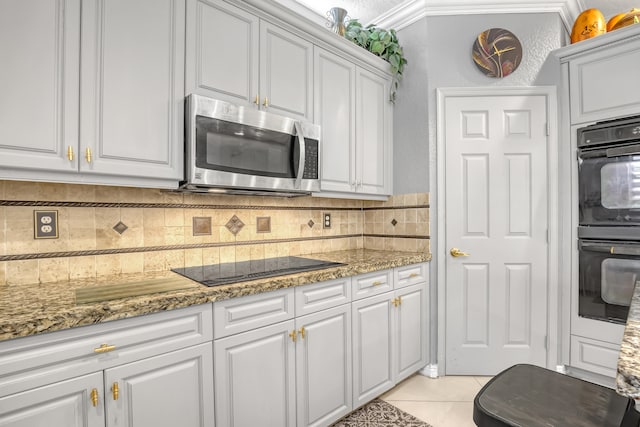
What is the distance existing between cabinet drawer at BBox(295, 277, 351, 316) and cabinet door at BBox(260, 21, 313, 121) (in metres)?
1.03

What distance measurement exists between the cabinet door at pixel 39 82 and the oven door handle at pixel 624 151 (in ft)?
9.98

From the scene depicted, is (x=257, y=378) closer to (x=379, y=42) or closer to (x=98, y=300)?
(x=98, y=300)

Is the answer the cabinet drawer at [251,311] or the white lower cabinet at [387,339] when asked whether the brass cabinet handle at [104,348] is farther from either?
the white lower cabinet at [387,339]

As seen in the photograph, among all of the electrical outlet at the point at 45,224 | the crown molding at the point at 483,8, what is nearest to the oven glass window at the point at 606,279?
the crown molding at the point at 483,8

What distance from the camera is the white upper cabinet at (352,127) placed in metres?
2.29

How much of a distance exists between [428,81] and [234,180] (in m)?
1.72

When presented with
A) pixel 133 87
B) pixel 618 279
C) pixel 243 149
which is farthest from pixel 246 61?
pixel 618 279

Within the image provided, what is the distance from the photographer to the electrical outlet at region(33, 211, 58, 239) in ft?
4.91

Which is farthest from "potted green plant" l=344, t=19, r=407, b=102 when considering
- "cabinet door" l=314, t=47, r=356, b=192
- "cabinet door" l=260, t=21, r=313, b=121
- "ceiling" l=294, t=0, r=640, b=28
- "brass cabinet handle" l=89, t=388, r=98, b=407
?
"brass cabinet handle" l=89, t=388, r=98, b=407

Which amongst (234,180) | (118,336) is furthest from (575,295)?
(118,336)

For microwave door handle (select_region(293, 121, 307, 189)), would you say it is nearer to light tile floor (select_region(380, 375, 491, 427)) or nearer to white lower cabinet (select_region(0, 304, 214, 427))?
white lower cabinet (select_region(0, 304, 214, 427))

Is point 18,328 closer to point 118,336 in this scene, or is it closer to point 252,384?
point 118,336

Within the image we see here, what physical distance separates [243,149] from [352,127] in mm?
967

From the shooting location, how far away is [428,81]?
2.57 meters
